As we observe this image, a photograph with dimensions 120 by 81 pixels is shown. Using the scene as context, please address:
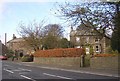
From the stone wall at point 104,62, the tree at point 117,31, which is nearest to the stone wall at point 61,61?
the stone wall at point 104,62

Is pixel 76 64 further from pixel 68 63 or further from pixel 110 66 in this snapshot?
pixel 110 66

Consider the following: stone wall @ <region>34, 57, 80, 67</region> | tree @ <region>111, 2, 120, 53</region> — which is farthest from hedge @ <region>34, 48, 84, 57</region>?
tree @ <region>111, 2, 120, 53</region>

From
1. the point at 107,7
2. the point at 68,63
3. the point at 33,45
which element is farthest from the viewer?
the point at 33,45

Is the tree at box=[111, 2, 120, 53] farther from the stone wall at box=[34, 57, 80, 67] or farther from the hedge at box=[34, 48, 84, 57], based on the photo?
the hedge at box=[34, 48, 84, 57]

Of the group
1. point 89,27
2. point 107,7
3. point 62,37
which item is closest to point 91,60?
point 89,27

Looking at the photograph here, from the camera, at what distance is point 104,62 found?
1236 inches

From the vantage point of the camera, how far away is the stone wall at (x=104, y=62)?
3022cm

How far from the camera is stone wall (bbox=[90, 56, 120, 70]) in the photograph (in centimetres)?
3022

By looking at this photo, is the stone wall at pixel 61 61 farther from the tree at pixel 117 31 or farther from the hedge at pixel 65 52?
the tree at pixel 117 31

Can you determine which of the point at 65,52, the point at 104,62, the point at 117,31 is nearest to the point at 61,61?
the point at 65,52

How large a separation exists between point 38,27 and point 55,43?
5.20m

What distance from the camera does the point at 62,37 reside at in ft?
249

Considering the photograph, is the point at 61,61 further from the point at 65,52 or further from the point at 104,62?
the point at 104,62

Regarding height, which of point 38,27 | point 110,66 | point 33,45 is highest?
point 38,27
